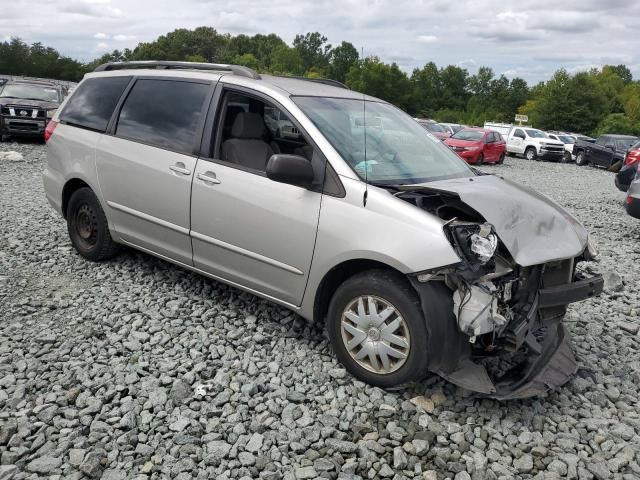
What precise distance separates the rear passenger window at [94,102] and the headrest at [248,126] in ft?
4.51

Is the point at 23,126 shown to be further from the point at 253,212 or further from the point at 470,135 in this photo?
the point at 470,135

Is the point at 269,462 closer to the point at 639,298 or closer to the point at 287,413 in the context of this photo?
the point at 287,413

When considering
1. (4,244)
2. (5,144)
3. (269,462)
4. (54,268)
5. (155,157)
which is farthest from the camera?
(5,144)

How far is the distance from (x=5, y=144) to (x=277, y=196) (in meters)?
14.8

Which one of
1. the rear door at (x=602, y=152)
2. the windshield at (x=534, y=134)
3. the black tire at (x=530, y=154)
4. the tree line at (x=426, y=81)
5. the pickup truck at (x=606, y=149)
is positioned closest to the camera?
the pickup truck at (x=606, y=149)

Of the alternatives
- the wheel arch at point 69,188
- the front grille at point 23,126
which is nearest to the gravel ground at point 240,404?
the wheel arch at point 69,188

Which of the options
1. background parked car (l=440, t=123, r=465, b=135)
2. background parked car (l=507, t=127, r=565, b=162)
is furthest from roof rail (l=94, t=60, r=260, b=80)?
background parked car (l=507, t=127, r=565, b=162)

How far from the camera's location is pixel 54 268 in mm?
5371

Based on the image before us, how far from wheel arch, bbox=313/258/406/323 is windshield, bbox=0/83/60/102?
1535 cm

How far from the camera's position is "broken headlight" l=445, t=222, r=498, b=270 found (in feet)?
10.4

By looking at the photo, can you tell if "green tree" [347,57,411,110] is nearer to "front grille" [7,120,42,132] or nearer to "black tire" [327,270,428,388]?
"front grille" [7,120,42,132]

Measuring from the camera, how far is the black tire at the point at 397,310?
3279mm

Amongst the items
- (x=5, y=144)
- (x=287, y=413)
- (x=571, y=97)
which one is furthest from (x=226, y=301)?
(x=571, y=97)

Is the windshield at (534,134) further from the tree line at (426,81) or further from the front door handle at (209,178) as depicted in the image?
the front door handle at (209,178)
